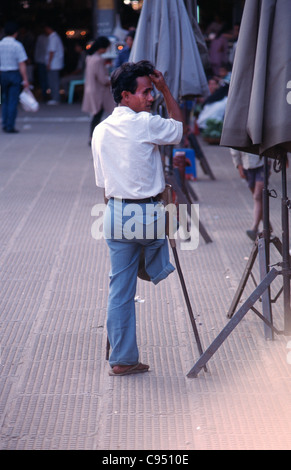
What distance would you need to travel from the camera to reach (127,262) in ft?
15.2

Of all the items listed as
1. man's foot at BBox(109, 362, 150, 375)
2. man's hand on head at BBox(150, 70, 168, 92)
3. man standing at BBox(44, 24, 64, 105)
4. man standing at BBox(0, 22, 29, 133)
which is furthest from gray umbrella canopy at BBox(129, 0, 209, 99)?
man standing at BBox(44, 24, 64, 105)

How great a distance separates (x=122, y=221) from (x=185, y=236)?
3.38 meters

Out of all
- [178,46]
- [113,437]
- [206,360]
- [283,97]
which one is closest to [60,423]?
[113,437]

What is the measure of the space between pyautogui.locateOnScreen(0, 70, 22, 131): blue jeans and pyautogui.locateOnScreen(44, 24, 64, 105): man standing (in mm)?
5918

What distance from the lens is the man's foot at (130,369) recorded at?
4703 mm

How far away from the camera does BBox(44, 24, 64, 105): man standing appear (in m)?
21.5

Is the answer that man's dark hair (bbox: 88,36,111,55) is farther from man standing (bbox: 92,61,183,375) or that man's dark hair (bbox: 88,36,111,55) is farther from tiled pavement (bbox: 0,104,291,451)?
man standing (bbox: 92,61,183,375)

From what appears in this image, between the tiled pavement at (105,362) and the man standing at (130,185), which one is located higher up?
the man standing at (130,185)

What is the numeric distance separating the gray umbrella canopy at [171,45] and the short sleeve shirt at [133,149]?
3250 millimetres

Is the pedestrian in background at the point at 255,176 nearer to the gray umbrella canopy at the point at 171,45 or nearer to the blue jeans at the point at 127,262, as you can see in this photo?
the gray umbrella canopy at the point at 171,45

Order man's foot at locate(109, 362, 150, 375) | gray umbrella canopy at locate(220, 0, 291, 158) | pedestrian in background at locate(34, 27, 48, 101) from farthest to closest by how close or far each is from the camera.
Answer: pedestrian in background at locate(34, 27, 48, 101), man's foot at locate(109, 362, 150, 375), gray umbrella canopy at locate(220, 0, 291, 158)

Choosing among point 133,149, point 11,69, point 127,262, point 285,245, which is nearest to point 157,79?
point 133,149

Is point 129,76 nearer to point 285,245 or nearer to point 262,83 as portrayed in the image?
point 262,83

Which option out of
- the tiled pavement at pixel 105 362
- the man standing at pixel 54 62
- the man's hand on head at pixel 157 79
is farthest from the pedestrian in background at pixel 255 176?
the man standing at pixel 54 62
